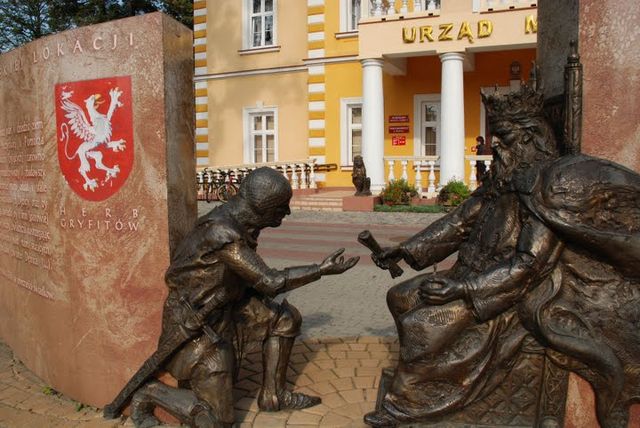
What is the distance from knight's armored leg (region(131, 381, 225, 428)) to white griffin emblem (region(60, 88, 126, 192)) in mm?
1275

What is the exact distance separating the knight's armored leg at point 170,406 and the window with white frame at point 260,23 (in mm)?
18098

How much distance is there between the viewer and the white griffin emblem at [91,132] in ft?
11.2

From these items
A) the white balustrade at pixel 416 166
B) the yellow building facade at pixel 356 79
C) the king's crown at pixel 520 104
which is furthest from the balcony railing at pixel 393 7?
the king's crown at pixel 520 104

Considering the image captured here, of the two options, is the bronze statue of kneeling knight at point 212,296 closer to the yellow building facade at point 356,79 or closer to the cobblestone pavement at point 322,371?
the cobblestone pavement at point 322,371

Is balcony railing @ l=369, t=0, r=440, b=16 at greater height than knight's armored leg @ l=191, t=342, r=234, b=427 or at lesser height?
greater

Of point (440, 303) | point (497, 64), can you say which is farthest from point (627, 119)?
point (497, 64)

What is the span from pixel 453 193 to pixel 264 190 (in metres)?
11.8

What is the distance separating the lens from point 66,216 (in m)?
3.63

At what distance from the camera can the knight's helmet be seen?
10.2 feet

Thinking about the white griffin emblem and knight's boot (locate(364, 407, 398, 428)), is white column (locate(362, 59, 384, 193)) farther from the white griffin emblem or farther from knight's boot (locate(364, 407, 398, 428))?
knight's boot (locate(364, 407, 398, 428))

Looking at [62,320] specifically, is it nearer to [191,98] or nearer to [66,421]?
[66,421]

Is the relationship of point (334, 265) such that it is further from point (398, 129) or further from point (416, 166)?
point (398, 129)

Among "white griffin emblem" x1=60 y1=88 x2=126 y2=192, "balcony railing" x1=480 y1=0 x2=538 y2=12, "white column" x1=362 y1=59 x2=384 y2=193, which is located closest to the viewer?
"white griffin emblem" x1=60 y1=88 x2=126 y2=192

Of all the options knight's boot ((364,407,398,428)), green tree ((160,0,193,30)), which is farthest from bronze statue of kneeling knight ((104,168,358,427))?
green tree ((160,0,193,30))
